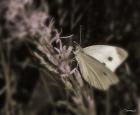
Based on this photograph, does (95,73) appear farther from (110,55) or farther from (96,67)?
(110,55)

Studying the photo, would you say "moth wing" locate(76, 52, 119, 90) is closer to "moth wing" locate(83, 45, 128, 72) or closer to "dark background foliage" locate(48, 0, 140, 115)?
"moth wing" locate(83, 45, 128, 72)

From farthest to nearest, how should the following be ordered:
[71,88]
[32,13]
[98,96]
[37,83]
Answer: [37,83] → [98,96] → [32,13] → [71,88]

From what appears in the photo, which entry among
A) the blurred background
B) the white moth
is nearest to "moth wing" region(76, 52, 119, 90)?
the white moth

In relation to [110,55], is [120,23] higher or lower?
lower

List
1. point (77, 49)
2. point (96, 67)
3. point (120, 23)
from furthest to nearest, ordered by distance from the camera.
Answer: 1. point (120, 23)
2. point (96, 67)
3. point (77, 49)

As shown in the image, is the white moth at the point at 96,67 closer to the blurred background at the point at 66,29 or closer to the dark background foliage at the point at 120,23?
the blurred background at the point at 66,29

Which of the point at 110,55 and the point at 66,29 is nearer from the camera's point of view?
the point at 110,55

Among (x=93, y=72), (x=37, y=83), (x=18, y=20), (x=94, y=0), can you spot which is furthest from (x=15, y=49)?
(x=93, y=72)

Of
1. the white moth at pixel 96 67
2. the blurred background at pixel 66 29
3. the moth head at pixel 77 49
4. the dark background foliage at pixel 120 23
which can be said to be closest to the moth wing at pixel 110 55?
the white moth at pixel 96 67

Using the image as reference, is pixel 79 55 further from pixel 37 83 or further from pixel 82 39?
pixel 37 83

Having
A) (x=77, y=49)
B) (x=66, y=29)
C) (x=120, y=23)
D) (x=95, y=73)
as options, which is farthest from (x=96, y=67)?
(x=120, y=23)
